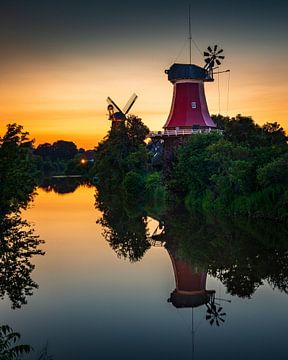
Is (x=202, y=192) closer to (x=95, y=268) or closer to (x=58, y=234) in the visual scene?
(x=58, y=234)

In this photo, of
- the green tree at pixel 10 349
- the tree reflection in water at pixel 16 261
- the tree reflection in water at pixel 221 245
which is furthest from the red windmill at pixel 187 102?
the green tree at pixel 10 349

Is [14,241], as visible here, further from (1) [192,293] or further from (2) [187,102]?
(2) [187,102]

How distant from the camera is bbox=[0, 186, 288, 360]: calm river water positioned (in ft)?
31.1

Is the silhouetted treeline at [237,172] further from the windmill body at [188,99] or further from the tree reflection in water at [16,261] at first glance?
the tree reflection in water at [16,261]

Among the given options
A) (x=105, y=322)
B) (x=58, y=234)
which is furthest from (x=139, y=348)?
(x=58, y=234)

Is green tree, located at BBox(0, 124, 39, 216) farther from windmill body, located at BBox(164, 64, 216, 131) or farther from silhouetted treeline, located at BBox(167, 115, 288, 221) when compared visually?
windmill body, located at BBox(164, 64, 216, 131)

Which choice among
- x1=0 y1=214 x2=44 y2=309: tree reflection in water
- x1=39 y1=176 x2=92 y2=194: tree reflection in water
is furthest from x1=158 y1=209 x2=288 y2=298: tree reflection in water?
x1=39 y1=176 x2=92 y2=194: tree reflection in water

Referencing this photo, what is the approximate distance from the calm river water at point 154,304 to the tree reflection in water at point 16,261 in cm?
25

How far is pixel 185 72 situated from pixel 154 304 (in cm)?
3442

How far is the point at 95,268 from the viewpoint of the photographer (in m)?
16.2

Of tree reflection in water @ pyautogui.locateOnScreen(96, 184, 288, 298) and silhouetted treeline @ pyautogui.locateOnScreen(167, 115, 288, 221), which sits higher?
silhouetted treeline @ pyautogui.locateOnScreen(167, 115, 288, 221)

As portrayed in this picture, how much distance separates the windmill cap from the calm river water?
26212mm

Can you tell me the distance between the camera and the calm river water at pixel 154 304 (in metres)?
9.49

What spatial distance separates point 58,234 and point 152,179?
2178 centimetres
